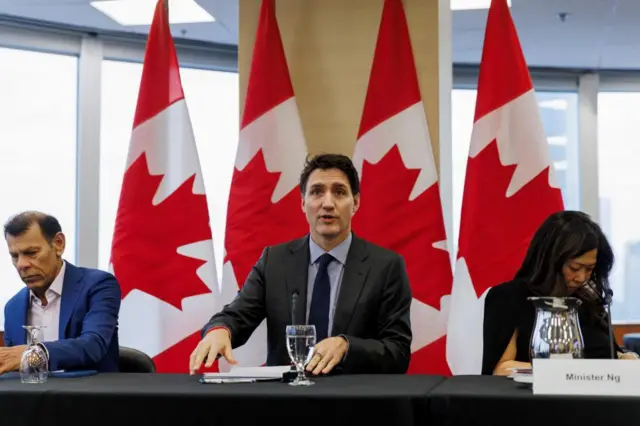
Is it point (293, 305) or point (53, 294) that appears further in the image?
point (53, 294)

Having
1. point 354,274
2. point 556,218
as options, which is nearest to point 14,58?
point 354,274

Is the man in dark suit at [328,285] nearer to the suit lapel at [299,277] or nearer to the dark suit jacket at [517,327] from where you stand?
the suit lapel at [299,277]

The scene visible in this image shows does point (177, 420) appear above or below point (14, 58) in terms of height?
below

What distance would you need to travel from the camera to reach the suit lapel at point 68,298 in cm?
317

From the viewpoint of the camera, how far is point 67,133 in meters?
6.14

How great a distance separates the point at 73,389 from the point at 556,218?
1.61 m

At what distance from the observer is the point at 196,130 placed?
6613 mm

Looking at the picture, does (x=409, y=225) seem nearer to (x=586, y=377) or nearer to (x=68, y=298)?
(x=68, y=298)

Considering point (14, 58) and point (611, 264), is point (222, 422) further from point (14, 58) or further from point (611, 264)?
point (14, 58)

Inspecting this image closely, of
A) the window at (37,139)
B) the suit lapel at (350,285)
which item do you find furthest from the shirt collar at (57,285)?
the window at (37,139)

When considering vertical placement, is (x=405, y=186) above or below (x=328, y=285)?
above

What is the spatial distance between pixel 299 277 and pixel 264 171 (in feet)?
3.70

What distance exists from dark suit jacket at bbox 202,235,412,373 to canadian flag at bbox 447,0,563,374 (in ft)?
3.07

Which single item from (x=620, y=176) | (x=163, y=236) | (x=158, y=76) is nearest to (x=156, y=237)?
(x=163, y=236)
